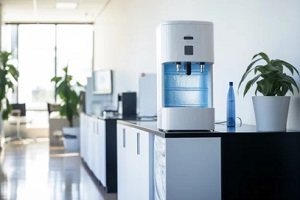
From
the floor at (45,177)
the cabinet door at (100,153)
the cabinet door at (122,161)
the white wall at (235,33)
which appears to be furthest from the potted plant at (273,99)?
the cabinet door at (100,153)

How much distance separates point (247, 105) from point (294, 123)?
71 centimetres

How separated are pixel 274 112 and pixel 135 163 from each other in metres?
1.45

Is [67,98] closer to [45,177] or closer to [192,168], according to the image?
[45,177]

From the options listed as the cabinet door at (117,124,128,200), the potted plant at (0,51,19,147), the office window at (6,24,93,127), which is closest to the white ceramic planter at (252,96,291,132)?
the cabinet door at (117,124,128,200)

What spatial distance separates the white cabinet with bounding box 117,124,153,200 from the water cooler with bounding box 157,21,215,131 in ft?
1.16

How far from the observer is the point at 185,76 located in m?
3.60

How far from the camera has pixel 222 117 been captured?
181 inches

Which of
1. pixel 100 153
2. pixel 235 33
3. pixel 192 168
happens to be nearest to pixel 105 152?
pixel 100 153

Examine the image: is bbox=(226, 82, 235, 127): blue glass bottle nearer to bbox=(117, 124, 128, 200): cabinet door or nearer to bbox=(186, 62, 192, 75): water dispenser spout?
bbox=(186, 62, 192, 75): water dispenser spout

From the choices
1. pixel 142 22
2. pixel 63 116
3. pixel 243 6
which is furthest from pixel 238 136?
pixel 63 116

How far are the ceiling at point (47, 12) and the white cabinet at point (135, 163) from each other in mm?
7163

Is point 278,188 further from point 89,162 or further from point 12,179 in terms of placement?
point 89,162

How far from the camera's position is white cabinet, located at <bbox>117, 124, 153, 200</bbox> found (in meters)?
3.71

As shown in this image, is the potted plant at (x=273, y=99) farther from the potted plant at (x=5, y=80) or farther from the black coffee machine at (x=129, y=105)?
the potted plant at (x=5, y=80)
